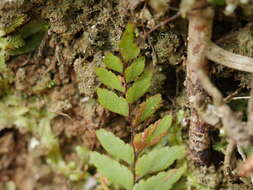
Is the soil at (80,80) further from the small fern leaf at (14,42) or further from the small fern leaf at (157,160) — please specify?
the small fern leaf at (157,160)

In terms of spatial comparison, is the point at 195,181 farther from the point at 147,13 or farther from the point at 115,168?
the point at 147,13

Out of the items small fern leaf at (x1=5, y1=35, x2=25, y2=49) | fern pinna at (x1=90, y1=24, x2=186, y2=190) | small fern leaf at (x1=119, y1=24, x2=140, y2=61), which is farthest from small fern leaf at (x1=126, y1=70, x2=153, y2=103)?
small fern leaf at (x1=5, y1=35, x2=25, y2=49)

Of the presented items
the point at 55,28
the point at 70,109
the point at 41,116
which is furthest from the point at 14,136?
the point at 55,28

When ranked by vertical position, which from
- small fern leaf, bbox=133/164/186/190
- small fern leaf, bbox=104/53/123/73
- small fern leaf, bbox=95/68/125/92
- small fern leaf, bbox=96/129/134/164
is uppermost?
small fern leaf, bbox=104/53/123/73

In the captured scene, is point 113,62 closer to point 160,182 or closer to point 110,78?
point 110,78

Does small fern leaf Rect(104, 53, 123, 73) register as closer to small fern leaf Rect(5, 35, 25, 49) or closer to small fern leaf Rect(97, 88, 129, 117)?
small fern leaf Rect(97, 88, 129, 117)

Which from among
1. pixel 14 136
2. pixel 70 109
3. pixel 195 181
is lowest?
pixel 195 181

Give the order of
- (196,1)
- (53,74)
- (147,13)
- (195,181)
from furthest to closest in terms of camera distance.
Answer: (53,74), (195,181), (147,13), (196,1)
